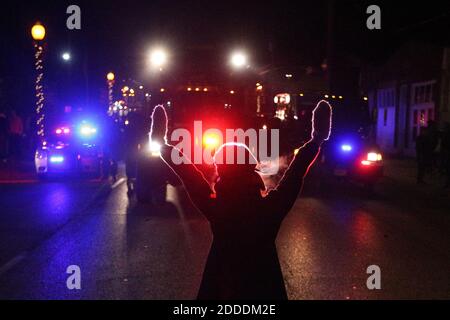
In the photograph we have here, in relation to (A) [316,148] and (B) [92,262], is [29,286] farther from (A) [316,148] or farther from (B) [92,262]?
(A) [316,148]

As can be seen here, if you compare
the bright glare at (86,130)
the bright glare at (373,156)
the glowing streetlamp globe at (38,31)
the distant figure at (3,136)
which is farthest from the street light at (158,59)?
the distant figure at (3,136)

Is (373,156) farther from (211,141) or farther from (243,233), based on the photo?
(243,233)

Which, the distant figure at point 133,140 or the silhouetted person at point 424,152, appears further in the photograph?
the silhouetted person at point 424,152

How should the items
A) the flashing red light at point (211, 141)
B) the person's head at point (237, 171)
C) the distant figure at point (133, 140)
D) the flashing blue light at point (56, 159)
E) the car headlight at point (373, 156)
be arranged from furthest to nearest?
the flashing blue light at point (56, 159), the car headlight at point (373, 156), the distant figure at point (133, 140), the flashing red light at point (211, 141), the person's head at point (237, 171)

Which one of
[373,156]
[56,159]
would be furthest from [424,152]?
[56,159]

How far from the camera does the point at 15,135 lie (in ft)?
82.9

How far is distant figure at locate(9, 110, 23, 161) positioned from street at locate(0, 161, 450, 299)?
871 centimetres

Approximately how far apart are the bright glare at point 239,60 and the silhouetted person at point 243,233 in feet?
43.3

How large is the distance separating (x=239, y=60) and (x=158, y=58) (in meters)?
2.10

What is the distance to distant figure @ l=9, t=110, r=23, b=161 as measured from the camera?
24.0m

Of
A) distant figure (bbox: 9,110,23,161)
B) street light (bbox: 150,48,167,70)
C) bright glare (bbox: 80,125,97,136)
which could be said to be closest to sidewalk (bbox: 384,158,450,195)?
street light (bbox: 150,48,167,70)

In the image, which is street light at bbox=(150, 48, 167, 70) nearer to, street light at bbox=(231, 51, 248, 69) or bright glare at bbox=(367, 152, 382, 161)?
street light at bbox=(231, 51, 248, 69)

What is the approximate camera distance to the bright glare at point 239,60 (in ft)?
53.7

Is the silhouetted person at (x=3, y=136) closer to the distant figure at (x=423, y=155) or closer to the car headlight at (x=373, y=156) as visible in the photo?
the car headlight at (x=373, y=156)
